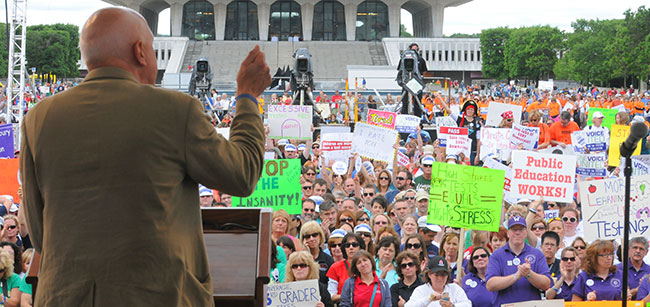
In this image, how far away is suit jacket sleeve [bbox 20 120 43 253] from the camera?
270 cm

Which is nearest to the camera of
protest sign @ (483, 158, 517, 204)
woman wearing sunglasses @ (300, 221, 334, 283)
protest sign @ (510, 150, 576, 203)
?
woman wearing sunglasses @ (300, 221, 334, 283)

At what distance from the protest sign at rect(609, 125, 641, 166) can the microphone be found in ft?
27.0

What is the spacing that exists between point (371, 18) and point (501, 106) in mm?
77290

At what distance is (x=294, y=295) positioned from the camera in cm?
643

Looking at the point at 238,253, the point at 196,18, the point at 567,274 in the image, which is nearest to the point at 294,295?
the point at 567,274

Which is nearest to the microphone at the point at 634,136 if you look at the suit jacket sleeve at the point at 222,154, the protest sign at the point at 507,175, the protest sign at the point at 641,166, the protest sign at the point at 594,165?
the suit jacket sleeve at the point at 222,154

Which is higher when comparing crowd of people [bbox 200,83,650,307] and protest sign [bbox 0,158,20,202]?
protest sign [bbox 0,158,20,202]

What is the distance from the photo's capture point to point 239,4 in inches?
3639

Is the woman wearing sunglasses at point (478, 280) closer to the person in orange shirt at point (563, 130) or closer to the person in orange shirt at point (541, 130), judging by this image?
the person in orange shirt at point (541, 130)

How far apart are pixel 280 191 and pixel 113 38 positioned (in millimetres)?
6757

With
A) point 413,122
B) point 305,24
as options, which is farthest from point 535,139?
point 305,24

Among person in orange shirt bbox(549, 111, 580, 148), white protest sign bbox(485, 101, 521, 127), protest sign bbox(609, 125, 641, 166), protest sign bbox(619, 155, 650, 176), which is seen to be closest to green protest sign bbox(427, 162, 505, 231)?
protest sign bbox(619, 155, 650, 176)

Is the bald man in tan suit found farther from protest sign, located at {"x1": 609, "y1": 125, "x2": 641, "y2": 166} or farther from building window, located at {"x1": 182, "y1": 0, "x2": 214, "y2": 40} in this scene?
building window, located at {"x1": 182, "y1": 0, "x2": 214, "y2": 40}

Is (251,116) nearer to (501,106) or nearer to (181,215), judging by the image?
(181,215)
